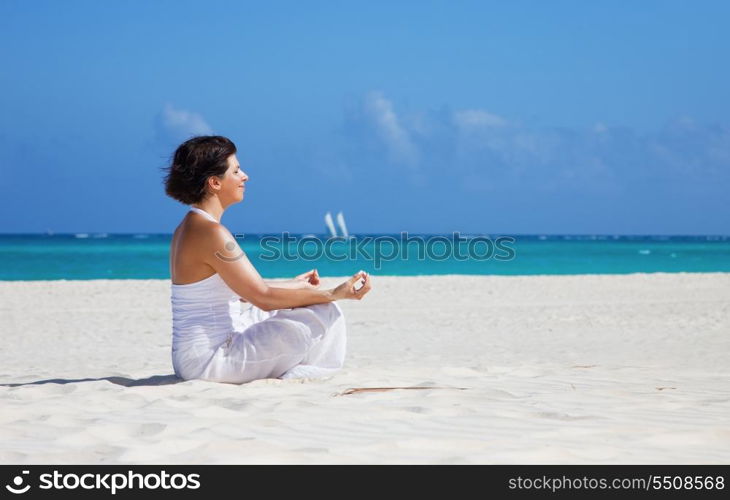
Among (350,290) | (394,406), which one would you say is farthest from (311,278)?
(394,406)

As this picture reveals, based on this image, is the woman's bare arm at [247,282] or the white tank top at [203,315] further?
the white tank top at [203,315]

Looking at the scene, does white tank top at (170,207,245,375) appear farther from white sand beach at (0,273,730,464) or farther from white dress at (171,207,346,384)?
white sand beach at (0,273,730,464)

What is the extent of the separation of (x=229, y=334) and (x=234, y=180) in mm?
818

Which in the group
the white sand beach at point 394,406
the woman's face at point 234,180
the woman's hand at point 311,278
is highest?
the woman's face at point 234,180

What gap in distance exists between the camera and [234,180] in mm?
4488

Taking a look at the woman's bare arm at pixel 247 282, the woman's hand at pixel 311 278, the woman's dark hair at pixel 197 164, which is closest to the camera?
the woman's bare arm at pixel 247 282

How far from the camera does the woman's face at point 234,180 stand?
4477 mm

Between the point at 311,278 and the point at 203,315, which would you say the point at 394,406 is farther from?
the point at 311,278

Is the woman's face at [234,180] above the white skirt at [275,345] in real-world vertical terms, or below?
above

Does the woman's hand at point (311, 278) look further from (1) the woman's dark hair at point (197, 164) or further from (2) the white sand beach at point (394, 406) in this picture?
(1) the woman's dark hair at point (197, 164)

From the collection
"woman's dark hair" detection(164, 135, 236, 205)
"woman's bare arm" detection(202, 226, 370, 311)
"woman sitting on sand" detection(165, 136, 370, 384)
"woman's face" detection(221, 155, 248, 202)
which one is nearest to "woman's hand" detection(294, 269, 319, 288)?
"woman sitting on sand" detection(165, 136, 370, 384)

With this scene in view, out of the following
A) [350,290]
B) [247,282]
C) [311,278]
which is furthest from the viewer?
[311,278]

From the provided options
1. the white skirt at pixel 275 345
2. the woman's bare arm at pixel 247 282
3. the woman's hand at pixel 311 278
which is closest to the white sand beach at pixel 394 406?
the white skirt at pixel 275 345
